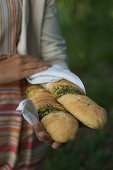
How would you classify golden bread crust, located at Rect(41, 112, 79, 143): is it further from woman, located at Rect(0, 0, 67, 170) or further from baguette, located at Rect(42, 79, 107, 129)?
woman, located at Rect(0, 0, 67, 170)

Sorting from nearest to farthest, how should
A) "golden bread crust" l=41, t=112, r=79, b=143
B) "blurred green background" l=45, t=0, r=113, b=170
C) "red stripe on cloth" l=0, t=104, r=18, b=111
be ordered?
"golden bread crust" l=41, t=112, r=79, b=143
"red stripe on cloth" l=0, t=104, r=18, b=111
"blurred green background" l=45, t=0, r=113, b=170

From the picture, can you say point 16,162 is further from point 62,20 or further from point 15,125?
point 62,20

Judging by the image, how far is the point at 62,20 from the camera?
286 cm

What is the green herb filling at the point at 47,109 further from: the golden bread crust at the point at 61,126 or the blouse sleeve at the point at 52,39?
the blouse sleeve at the point at 52,39

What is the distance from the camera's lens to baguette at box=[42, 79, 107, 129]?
2.39 ft

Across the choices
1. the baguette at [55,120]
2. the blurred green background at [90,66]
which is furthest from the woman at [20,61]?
the blurred green background at [90,66]

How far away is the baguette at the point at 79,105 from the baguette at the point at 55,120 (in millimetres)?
21

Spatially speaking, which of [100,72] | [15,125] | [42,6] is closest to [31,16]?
[42,6]

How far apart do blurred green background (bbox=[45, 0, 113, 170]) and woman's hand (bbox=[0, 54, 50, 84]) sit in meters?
1.05

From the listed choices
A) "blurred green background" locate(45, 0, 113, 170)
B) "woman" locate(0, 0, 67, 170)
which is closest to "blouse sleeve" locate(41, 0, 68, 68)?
"woman" locate(0, 0, 67, 170)

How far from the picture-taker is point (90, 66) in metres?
3.25

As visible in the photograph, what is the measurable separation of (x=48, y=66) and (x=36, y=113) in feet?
1.00

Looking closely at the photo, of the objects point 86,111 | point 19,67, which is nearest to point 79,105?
point 86,111

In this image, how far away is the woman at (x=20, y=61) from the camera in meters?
0.97
